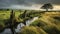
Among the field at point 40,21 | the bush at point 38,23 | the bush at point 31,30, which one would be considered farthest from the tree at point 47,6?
the bush at point 31,30

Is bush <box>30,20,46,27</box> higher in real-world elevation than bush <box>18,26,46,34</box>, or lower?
higher

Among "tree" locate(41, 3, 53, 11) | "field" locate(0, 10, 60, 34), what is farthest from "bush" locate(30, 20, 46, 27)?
"tree" locate(41, 3, 53, 11)

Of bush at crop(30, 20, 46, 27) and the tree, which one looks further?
the tree

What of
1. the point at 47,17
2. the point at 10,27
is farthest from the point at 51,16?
the point at 10,27

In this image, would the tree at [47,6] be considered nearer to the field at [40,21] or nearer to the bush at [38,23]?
the field at [40,21]

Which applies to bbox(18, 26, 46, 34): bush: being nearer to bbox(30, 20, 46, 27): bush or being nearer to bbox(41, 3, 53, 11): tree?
bbox(30, 20, 46, 27): bush

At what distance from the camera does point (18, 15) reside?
2475mm

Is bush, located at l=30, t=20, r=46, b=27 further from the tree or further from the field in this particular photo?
the tree

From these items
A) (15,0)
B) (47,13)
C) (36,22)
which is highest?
(15,0)

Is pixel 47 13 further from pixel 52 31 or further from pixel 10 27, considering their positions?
pixel 10 27

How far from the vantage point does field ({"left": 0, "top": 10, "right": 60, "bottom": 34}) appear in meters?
2.42

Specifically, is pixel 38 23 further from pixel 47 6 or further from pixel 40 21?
pixel 47 6

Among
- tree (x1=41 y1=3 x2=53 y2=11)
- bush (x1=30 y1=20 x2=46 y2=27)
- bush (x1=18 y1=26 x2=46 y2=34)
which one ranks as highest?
tree (x1=41 y1=3 x2=53 y2=11)

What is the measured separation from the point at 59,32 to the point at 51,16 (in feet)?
1.14
